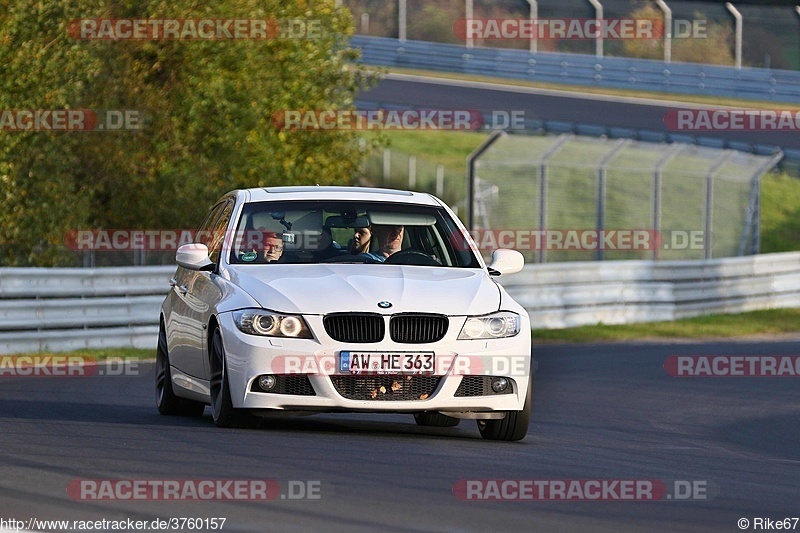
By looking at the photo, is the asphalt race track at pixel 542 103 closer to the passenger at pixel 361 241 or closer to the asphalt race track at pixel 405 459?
the asphalt race track at pixel 405 459

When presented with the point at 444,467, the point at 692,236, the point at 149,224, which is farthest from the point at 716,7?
the point at 444,467

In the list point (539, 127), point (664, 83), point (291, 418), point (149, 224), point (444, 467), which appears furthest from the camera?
point (664, 83)

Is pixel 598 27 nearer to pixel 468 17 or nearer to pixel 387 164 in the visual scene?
pixel 468 17

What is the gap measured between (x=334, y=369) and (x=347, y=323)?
0.92ft

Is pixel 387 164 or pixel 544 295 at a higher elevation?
pixel 544 295

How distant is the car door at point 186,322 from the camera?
10.6m

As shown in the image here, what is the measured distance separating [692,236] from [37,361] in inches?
600

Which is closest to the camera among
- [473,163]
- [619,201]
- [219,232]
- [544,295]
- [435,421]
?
[219,232]

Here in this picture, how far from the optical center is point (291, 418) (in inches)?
445

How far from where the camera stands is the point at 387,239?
10.8m

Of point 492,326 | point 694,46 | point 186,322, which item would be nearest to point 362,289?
point 492,326

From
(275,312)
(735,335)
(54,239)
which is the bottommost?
(735,335)

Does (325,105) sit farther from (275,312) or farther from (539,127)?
(275,312)

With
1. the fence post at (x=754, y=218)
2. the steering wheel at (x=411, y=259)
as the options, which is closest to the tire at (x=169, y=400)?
the steering wheel at (x=411, y=259)
